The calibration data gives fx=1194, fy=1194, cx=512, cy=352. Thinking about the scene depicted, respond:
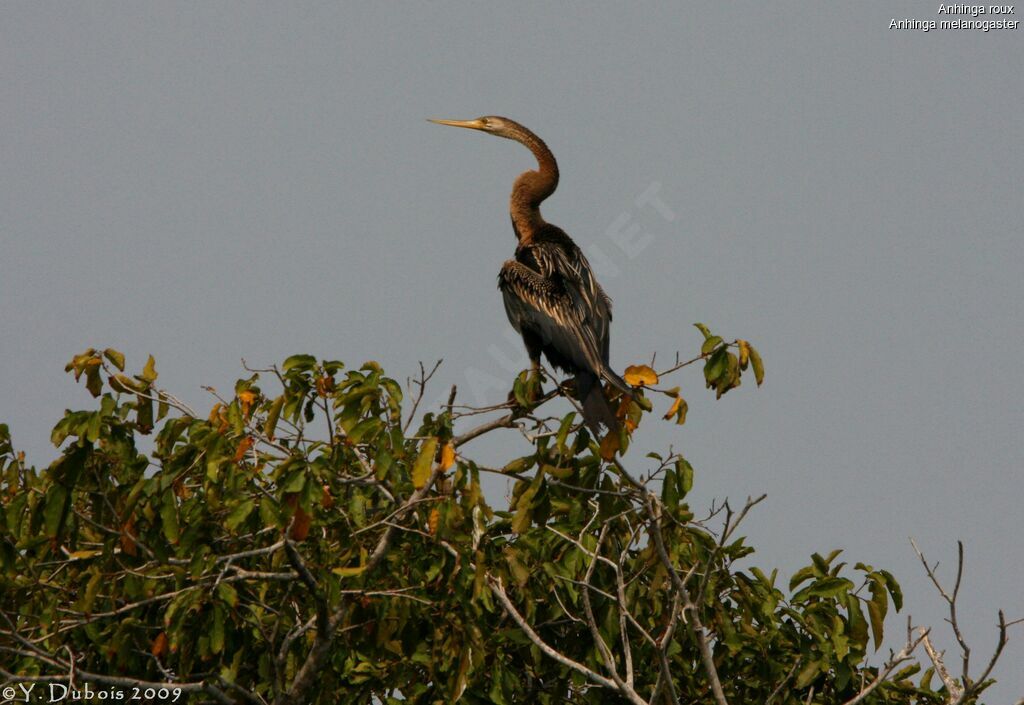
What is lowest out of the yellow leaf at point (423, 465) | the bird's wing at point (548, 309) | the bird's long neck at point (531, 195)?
the yellow leaf at point (423, 465)

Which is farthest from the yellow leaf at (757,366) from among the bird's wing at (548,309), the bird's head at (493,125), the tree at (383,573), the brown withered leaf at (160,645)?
the bird's head at (493,125)

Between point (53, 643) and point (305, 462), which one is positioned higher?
point (305, 462)

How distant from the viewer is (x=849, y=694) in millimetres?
5523

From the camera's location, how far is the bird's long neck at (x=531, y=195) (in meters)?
7.48

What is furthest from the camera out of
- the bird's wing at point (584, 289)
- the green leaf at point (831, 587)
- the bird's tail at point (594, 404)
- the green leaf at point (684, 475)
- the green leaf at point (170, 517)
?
the bird's wing at point (584, 289)

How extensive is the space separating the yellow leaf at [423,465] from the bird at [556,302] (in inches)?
54.2

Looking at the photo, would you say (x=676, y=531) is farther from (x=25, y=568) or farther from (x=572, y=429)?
(x=25, y=568)

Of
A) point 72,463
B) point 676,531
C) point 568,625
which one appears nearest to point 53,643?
point 72,463

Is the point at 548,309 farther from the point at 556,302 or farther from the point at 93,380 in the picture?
the point at 93,380

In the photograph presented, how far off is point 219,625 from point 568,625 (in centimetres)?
177

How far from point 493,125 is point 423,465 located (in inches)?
201

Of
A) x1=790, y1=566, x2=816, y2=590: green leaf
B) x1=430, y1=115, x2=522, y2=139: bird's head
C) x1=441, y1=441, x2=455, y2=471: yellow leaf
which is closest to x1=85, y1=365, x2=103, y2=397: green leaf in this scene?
x1=441, y1=441, x2=455, y2=471: yellow leaf

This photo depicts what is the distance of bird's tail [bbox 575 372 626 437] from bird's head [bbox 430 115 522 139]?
10.8ft

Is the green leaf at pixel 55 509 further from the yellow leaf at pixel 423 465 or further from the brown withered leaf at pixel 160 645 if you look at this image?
the yellow leaf at pixel 423 465
